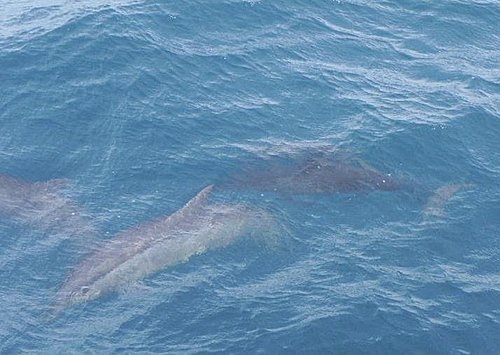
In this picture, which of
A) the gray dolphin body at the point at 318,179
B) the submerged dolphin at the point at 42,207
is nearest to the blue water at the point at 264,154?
the submerged dolphin at the point at 42,207

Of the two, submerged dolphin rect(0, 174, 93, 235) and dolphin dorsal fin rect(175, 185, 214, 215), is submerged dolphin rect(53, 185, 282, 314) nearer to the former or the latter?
dolphin dorsal fin rect(175, 185, 214, 215)

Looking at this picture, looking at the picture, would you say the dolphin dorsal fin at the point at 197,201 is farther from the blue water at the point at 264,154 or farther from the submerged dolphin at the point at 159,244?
the blue water at the point at 264,154

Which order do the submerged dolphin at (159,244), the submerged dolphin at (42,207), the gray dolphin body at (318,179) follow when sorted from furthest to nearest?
the gray dolphin body at (318,179) → the submerged dolphin at (42,207) → the submerged dolphin at (159,244)

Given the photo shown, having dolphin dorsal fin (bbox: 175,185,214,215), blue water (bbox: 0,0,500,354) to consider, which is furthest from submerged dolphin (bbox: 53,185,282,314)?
blue water (bbox: 0,0,500,354)

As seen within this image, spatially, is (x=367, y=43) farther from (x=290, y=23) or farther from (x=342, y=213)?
(x=342, y=213)

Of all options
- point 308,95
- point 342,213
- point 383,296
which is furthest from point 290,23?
point 383,296

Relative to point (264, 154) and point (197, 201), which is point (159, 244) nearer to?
point (197, 201)
